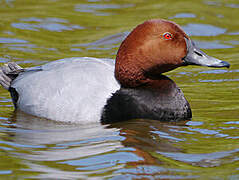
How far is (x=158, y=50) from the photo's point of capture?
528cm

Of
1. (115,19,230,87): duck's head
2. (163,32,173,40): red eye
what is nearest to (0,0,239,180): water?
(115,19,230,87): duck's head

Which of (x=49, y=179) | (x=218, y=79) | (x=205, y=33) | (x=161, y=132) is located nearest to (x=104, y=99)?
(x=161, y=132)

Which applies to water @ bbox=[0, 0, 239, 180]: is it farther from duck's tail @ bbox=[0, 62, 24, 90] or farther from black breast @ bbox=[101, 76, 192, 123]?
duck's tail @ bbox=[0, 62, 24, 90]

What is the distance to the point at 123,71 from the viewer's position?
541cm

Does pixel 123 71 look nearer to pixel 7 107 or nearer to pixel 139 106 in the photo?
pixel 139 106

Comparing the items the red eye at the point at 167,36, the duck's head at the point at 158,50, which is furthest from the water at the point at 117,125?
the red eye at the point at 167,36

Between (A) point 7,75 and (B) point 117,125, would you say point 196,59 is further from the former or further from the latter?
A: (A) point 7,75

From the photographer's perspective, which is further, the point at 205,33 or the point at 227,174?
the point at 205,33

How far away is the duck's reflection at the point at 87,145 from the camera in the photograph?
410 cm

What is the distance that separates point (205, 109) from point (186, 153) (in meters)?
1.73

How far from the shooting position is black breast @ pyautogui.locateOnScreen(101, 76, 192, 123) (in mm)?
5328

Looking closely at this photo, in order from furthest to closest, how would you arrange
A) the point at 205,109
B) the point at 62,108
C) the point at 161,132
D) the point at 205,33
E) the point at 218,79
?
the point at 205,33
the point at 218,79
the point at 205,109
the point at 62,108
the point at 161,132

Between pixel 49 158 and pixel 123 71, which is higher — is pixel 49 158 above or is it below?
below

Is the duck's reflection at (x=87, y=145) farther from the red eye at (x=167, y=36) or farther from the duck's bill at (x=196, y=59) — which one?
the red eye at (x=167, y=36)
